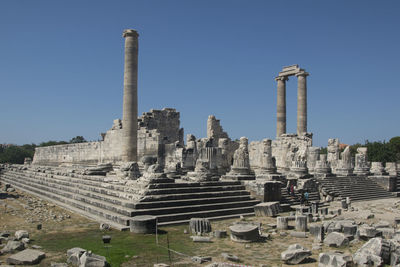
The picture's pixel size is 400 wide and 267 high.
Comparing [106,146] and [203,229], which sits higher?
[106,146]

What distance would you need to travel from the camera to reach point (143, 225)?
9703 millimetres

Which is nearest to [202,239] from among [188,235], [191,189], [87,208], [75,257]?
[188,235]

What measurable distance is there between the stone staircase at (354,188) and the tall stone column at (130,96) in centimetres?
1138

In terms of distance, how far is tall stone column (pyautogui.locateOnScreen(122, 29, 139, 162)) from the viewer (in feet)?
71.8

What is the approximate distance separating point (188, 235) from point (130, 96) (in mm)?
13654

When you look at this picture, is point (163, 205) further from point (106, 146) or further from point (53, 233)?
point (106, 146)

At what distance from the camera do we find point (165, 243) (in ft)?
28.9

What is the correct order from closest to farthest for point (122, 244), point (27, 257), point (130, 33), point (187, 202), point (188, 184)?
point (27, 257), point (122, 244), point (187, 202), point (188, 184), point (130, 33)

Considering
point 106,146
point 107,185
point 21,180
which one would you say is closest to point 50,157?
point 106,146

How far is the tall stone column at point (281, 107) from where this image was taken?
3219 centimetres

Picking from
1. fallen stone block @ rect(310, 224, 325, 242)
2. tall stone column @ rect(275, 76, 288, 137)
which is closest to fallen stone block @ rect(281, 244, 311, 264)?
fallen stone block @ rect(310, 224, 325, 242)

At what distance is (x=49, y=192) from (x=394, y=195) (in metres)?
20.4

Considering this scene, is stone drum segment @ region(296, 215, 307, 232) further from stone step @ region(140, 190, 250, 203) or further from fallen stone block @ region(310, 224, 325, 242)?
stone step @ region(140, 190, 250, 203)

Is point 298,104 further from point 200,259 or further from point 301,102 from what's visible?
point 200,259
